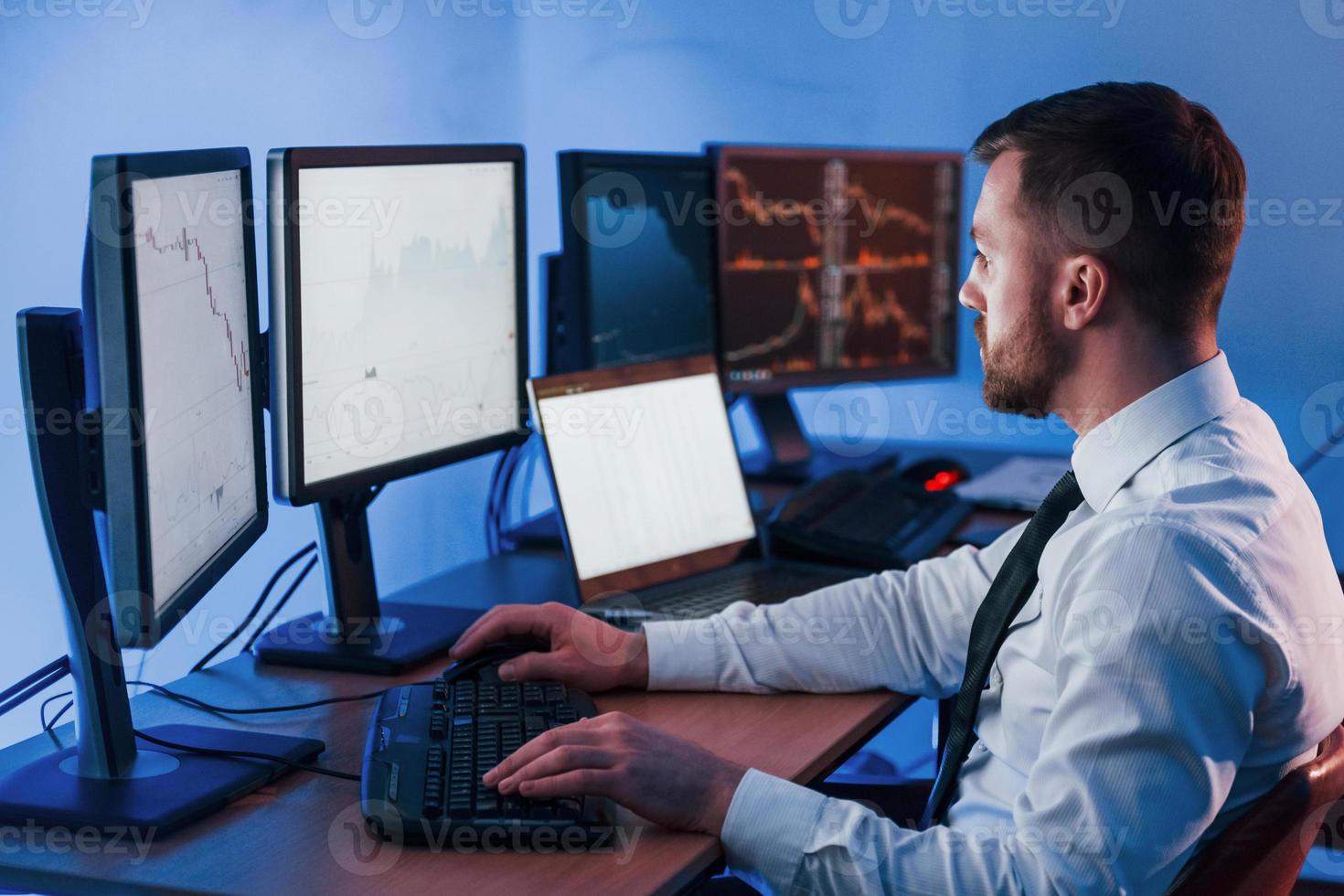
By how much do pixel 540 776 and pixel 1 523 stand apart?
92 cm

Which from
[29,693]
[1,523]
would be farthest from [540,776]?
[1,523]

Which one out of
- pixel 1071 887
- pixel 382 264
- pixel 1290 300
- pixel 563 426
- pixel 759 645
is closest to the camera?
pixel 1071 887

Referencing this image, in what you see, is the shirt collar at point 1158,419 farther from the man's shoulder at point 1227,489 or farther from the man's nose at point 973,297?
the man's nose at point 973,297

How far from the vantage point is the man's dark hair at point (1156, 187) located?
121 centimetres

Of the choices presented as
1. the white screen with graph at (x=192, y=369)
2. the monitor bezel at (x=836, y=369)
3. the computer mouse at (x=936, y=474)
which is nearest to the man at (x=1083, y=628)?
the white screen with graph at (x=192, y=369)

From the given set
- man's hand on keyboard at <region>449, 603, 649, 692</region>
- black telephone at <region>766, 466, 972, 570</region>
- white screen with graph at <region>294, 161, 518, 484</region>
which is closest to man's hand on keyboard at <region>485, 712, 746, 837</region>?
man's hand on keyboard at <region>449, 603, 649, 692</region>

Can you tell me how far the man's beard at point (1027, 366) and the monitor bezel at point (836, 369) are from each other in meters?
1.09

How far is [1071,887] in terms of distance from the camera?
3.35 feet

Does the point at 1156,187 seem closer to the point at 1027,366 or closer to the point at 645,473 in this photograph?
the point at 1027,366

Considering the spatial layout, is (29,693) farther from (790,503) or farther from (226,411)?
(790,503)

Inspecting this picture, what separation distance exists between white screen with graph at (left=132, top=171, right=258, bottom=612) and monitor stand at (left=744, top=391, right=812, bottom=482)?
1.35 meters

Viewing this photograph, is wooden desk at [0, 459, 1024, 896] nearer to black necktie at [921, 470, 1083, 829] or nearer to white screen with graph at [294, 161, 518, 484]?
black necktie at [921, 470, 1083, 829]

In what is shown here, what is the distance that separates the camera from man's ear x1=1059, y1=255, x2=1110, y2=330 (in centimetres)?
122

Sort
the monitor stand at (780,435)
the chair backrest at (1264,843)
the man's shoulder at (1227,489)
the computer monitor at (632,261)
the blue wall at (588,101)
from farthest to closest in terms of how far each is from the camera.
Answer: the monitor stand at (780,435) → the computer monitor at (632,261) → the blue wall at (588,101) → the man's shoulder at (1227,489) → the chair backrest at (1264,843)
